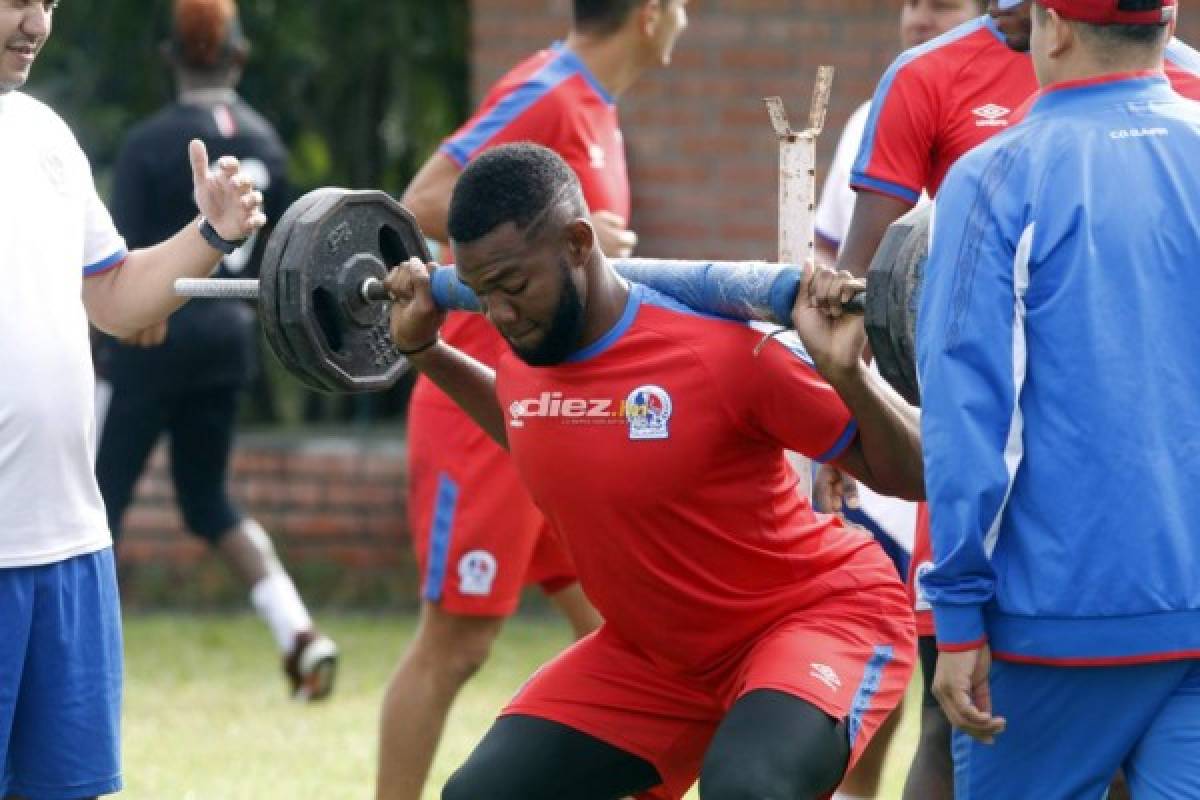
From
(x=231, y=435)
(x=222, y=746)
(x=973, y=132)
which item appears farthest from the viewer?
(x=231, y=435)

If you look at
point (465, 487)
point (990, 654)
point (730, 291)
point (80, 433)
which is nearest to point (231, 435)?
point (465, 487)

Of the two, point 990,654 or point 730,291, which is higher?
point 730,291

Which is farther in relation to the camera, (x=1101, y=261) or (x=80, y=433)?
(x=80, y=433)

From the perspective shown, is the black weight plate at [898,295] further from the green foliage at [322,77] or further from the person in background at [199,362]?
the green foliage at [322,77]

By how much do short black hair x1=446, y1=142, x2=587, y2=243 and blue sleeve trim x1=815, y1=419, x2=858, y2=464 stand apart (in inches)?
24.6

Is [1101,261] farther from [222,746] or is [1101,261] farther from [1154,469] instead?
[222,746]

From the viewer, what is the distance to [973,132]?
4.69m

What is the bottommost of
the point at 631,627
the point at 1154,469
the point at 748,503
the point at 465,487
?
the point at 465,487

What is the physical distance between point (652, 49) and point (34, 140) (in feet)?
7.44

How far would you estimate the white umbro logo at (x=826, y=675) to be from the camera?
158 inches

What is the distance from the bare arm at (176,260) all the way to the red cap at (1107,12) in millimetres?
1762

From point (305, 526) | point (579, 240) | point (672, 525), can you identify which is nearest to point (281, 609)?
point (305, 526)

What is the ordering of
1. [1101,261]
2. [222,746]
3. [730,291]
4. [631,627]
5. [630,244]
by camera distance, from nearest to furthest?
[1101,261] → [730,291] → [631,627] → [630,244] → [222,746]

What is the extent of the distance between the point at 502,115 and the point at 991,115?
1.62 meters
